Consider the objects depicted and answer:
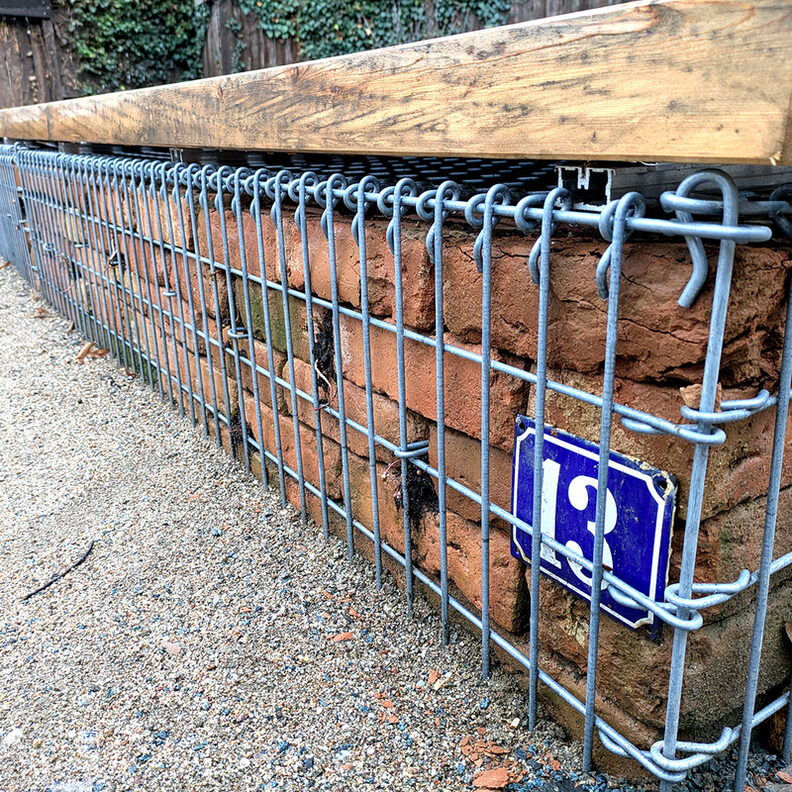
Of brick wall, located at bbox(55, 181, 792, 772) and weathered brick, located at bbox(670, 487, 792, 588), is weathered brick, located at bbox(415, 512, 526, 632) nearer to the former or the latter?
brick wall, located at bbox(55, 181, 792, 772)

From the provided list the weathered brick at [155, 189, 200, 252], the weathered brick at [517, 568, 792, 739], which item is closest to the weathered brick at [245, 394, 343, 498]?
the weathered brick at [155, 189, 200, 252]

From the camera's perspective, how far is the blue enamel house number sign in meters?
1.33

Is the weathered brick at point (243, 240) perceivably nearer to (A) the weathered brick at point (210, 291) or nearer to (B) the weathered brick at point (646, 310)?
(A) the weathered brick at point (210, 291)

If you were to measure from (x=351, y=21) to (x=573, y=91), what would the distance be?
9407 millimetres

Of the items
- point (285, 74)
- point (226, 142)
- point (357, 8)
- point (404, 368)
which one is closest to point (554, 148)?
point (404, 368)

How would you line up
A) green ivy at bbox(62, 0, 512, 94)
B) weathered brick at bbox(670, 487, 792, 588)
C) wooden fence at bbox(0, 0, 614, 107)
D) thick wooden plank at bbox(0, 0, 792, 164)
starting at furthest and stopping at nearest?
1. wooden fence at bbox(0, 0, 614, 107)
2. green ivy at bbox(62, 0, 512, 94)
3. weathered brick at bbox(670, 487, 792, 588)
4. thick wooden plank at bbox(0, 0, 792, 164)

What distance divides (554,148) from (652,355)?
0.39 meters

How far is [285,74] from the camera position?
2.00 meters

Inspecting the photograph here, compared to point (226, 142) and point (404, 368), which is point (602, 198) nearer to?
point (404, 368)

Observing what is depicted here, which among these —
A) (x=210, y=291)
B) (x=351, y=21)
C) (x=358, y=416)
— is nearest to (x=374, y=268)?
(x=358, y=416)

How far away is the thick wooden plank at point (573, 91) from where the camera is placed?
0.98 m

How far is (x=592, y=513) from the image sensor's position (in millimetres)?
1455

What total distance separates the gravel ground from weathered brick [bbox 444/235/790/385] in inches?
34.1

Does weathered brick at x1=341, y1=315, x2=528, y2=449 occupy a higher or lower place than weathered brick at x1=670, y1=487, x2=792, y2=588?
higher
